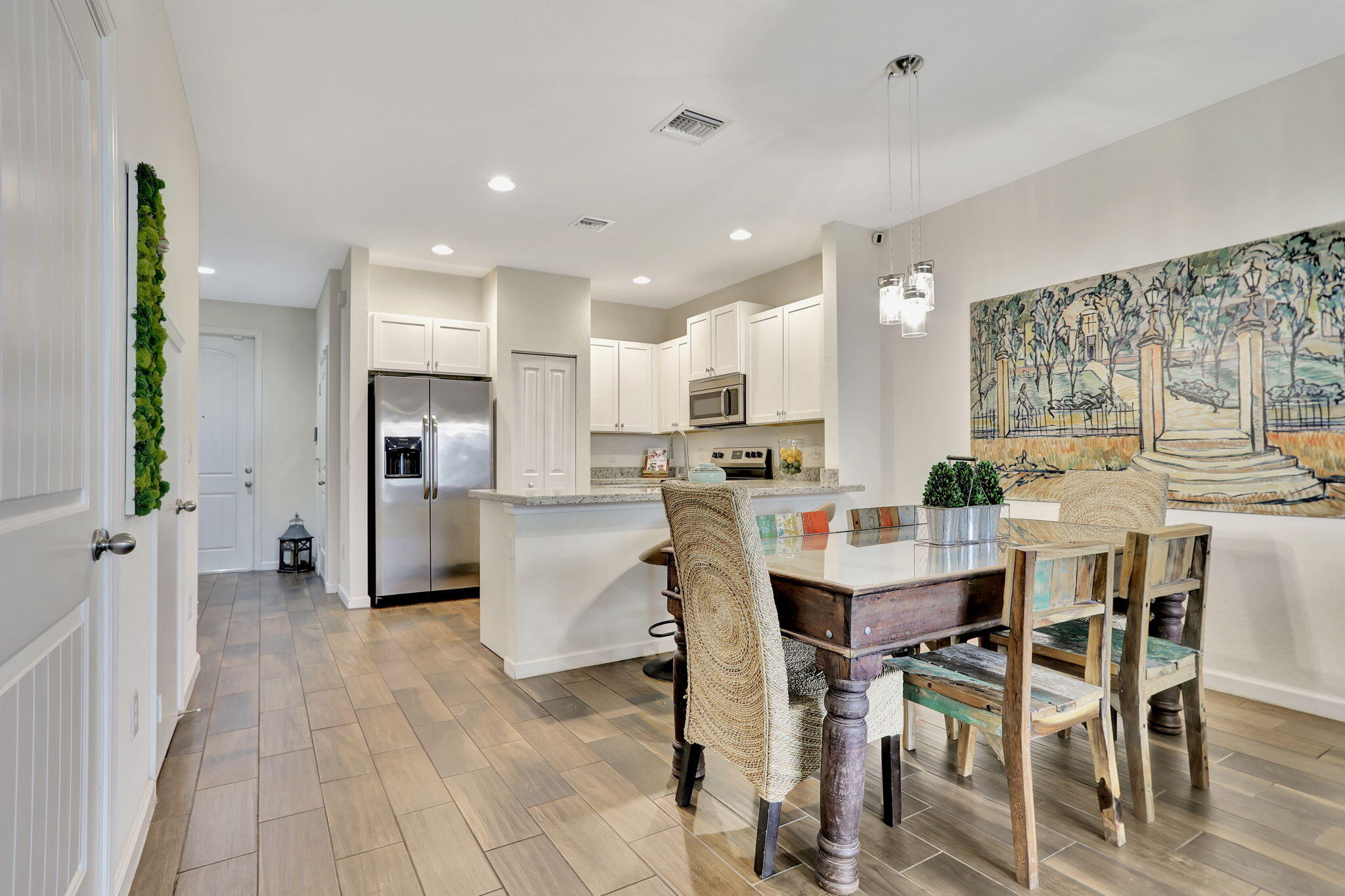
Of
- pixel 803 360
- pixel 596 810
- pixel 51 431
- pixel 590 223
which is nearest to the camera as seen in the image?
pixel 51 431

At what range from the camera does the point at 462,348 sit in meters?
5.41

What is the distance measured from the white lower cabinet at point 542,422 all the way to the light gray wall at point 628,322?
101cm

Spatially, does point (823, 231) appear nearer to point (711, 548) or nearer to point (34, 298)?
point (711, 548)

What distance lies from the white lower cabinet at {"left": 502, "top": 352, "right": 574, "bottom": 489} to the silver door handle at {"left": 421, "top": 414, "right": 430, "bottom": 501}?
627mm

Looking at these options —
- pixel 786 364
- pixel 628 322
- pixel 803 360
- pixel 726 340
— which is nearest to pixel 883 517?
pixel 803 360

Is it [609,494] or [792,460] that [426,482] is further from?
[792,460]

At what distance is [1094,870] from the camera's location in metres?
1.71

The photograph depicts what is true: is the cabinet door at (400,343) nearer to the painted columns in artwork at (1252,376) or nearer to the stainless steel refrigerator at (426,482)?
the stainless steel refrigerator at (426,482)

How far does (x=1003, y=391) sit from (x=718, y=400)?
225 cm

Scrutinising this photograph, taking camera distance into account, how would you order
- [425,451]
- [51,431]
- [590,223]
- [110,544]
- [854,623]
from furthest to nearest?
[425,451] < [590,223] < [854,623] < [110,544] < [51,431]

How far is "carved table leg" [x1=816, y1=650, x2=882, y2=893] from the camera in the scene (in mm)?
1647

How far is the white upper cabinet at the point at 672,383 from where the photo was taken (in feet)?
20.0

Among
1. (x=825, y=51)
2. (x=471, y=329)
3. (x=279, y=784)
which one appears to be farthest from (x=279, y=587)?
(x=825, y=51)

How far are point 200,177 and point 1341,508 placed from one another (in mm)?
5553
